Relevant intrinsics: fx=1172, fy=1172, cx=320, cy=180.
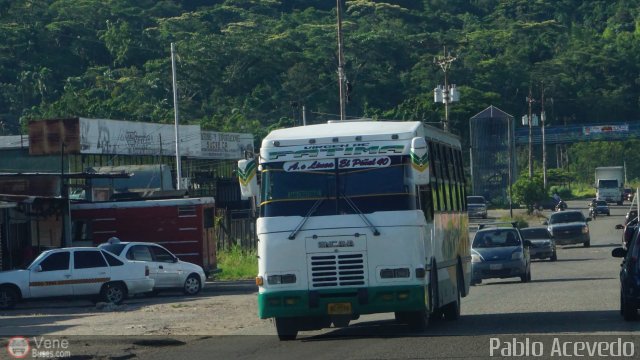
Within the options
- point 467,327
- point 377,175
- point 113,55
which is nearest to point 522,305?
point 467,327

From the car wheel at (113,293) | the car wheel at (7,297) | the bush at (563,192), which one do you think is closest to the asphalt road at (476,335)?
the car wheel at (113,293)

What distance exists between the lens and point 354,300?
16859mm

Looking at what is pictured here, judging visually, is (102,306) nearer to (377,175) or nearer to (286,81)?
(377,175)

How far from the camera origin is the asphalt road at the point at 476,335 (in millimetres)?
15703

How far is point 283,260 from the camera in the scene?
669 inches

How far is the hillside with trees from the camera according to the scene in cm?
10506

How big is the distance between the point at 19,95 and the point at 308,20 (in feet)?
181

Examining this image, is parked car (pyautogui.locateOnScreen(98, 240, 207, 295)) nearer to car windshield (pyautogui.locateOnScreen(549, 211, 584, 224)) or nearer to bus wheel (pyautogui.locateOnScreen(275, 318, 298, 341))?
bus wheel (pyautogui.locateOnScreen(275, 318, 298, 341))

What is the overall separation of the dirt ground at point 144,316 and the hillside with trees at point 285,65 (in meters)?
57.2

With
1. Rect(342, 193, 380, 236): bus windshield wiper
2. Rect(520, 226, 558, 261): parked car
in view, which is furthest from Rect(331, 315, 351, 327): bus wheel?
Rect(520, 226, 558, 261): parked car

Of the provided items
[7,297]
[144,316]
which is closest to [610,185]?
[7,297]

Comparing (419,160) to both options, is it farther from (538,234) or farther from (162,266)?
(538,234)

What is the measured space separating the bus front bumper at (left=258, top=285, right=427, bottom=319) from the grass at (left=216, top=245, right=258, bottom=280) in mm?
21566

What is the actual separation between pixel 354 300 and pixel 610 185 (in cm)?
7846
